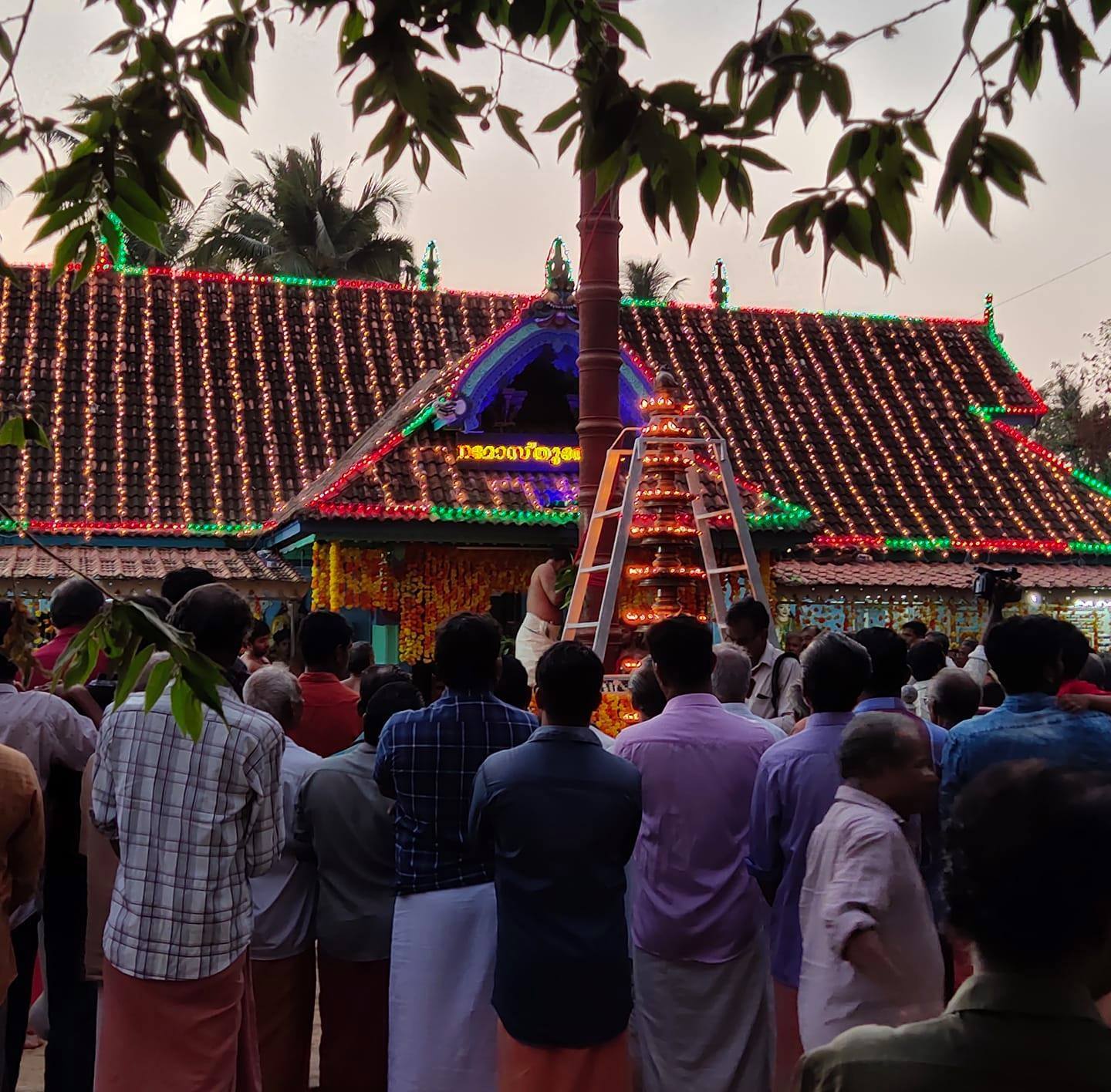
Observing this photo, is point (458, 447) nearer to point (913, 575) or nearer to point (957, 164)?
point (913, 575)

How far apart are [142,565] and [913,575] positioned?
8.82m

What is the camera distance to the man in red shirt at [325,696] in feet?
19.1

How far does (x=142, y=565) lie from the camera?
47.6 ft

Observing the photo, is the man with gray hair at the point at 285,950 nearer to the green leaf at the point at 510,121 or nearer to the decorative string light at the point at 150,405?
the green leaf at the point at 510,121

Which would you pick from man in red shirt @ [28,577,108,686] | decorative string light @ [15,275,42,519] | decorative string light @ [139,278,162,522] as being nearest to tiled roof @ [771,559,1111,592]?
decorative string light @ [139,278,162,522]

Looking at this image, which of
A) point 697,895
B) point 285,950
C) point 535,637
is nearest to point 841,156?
point 697,895

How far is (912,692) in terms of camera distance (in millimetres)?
7859

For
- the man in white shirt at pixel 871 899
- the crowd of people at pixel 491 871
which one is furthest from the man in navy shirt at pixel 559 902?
the man in white shirt at pixel 871 899

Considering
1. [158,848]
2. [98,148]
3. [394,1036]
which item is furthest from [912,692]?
[98,148]

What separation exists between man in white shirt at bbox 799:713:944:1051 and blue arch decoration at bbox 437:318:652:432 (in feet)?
37.0

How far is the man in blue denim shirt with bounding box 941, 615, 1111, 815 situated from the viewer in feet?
14.2

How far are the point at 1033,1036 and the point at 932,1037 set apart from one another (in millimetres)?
122

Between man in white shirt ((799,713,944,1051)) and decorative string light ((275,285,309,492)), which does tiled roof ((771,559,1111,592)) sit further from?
man in white shirt ((799,713,944,1051))

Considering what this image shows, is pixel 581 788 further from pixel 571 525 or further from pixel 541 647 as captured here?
pixel 571 525
